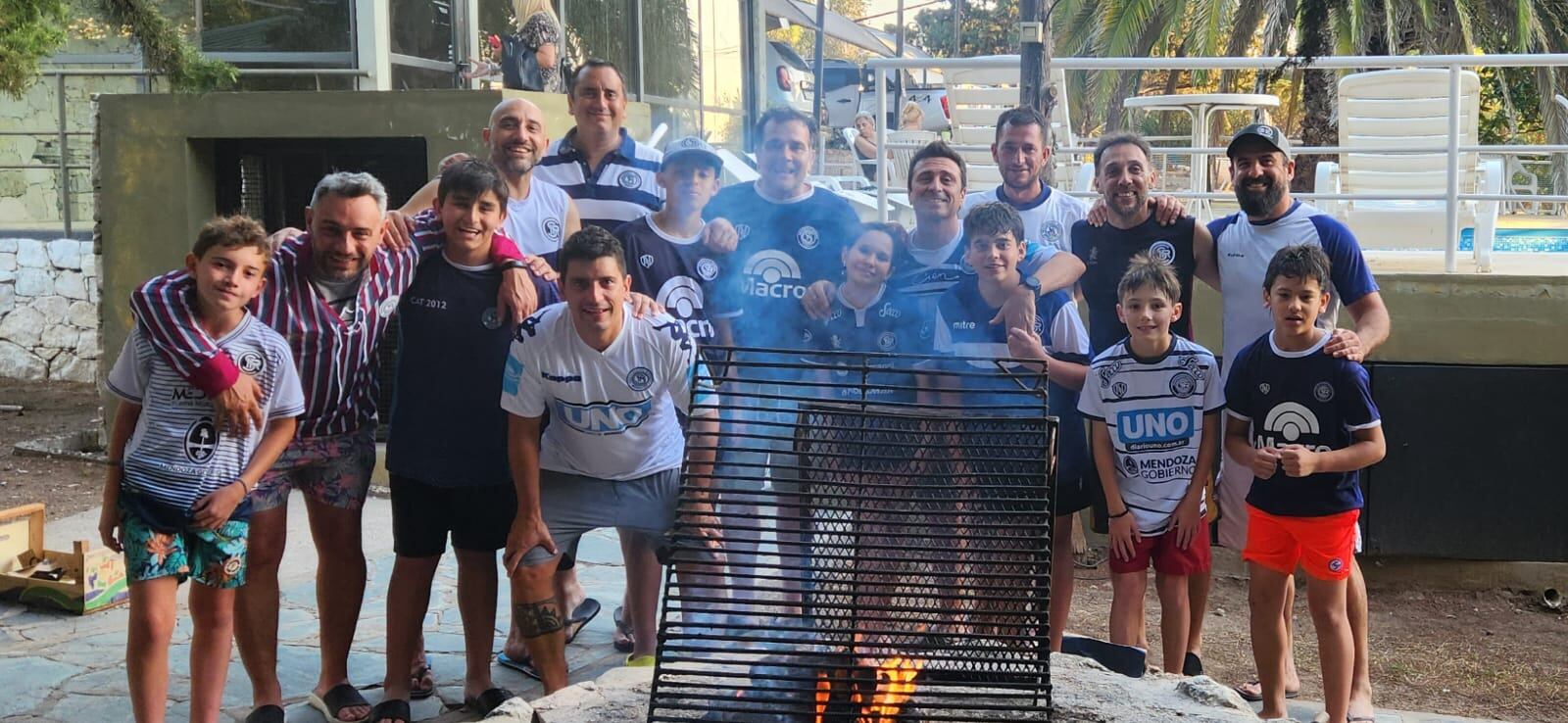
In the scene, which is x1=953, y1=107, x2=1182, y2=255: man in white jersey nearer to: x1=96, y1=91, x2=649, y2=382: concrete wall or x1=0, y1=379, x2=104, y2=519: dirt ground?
x1=96, y1=91, x2=649, y2=382: concrete wall

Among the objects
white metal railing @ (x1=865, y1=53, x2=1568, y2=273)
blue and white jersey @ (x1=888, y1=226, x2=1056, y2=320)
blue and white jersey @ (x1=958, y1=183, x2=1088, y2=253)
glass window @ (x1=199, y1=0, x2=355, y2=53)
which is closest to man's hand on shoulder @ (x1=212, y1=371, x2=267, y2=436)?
blue and white jersey @ (x1=888, y1=226, x2=1056, y2=320)

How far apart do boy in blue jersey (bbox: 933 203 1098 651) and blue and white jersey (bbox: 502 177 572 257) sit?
4.50 feet

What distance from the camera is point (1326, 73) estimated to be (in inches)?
495

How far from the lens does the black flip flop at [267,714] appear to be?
13.0 ft

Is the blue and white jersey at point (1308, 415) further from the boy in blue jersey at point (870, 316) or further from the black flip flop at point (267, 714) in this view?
the black flip flop at point (267, 714)

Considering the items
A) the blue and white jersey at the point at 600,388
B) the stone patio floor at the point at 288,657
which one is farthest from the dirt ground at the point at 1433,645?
the blue and white jersey at the point at 600,388

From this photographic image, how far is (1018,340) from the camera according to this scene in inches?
164

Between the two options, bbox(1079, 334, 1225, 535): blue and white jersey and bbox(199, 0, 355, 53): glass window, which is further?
bbox(199, 0, 355, 53): glass window

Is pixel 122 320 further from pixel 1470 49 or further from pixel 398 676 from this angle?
pixel 1470 49

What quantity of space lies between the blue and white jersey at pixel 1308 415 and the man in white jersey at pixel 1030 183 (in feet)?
2.90

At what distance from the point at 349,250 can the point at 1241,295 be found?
289 centimetres

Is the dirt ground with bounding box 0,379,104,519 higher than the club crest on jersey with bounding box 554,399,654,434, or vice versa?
the club crest on jersey with bounding box 554,399,654,434

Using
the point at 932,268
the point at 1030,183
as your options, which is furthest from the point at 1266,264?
the point at 932,268

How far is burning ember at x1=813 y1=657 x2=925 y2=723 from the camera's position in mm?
3119
